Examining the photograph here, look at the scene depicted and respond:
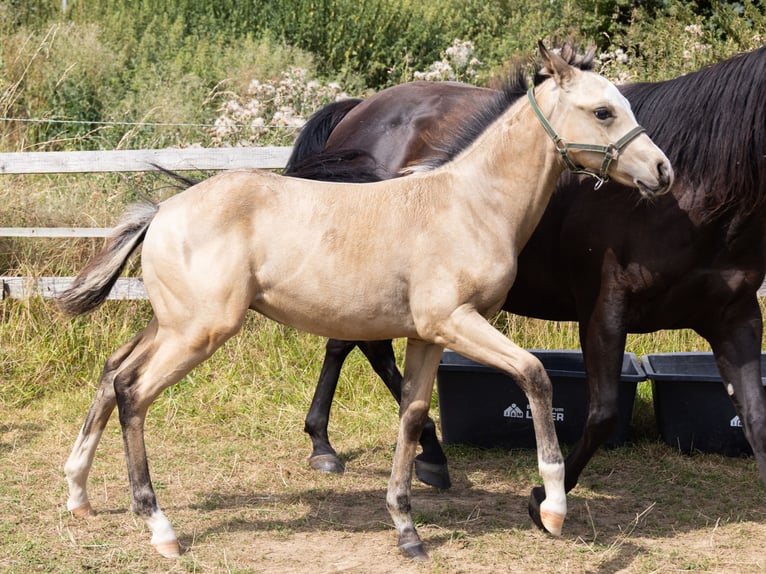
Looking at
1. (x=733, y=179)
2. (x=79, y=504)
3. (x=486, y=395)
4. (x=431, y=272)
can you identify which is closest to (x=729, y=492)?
(x=486, y=395)

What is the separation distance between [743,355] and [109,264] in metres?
2.71

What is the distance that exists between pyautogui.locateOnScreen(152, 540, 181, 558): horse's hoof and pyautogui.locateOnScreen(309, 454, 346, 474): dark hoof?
1498mm

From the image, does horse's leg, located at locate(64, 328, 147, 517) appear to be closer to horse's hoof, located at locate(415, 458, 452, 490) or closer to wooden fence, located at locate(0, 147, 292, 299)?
horse's hoof, located at locate(415, 458, 452, 490)

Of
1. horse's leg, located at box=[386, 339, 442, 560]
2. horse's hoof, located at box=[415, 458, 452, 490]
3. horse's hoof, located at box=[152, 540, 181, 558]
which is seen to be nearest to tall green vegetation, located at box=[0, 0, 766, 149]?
horse's hoof, located at box=[415, 458, 452, 490]

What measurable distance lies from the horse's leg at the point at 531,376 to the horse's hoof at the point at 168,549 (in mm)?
1385

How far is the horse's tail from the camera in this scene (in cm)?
552

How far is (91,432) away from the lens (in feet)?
13.1

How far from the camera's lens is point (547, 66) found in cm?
358

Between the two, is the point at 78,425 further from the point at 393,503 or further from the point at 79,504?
the point at 393,503

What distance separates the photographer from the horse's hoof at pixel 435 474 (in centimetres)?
488

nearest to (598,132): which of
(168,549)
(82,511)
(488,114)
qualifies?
(488,114)

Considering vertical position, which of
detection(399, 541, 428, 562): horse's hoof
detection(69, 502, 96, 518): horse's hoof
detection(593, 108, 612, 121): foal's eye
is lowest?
detection(69, 502, 96, 518): horse's hoof

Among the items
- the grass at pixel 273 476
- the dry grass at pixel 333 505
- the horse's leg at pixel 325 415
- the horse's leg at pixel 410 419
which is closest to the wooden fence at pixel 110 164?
the grass at pixel 273 476

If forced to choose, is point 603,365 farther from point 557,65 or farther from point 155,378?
point 155,378
